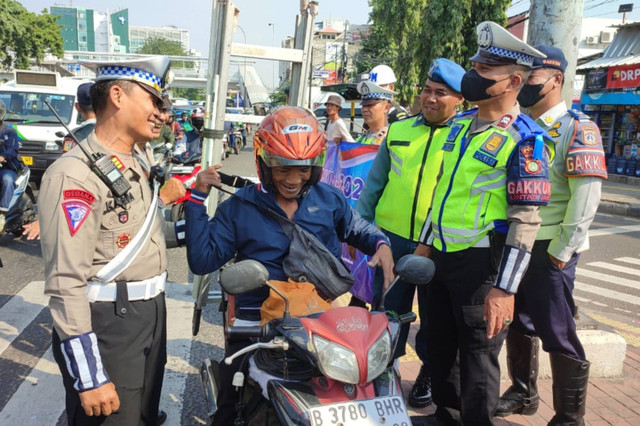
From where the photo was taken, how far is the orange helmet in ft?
7.74

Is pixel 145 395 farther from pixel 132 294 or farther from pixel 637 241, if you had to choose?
pixel 637 241

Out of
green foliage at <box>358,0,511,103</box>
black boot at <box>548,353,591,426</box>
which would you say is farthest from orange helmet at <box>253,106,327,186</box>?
green foliage at <box>358,0,511,103</box>

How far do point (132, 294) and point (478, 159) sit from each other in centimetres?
173

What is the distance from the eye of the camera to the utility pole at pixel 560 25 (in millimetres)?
4211

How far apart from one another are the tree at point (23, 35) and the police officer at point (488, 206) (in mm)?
34538

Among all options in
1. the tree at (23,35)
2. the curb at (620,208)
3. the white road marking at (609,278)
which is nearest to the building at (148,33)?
the tree at (23,35)

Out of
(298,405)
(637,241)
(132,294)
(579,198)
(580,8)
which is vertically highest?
(580,8)

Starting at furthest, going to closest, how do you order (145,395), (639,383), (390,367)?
(639,383), (145,395), (390,367)

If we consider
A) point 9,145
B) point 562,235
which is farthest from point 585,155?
point 9,145

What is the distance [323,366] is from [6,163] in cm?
683

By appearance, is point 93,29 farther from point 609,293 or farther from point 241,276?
point 241,276

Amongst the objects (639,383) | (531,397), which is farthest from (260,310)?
(639,383)

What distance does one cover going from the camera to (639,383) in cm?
409

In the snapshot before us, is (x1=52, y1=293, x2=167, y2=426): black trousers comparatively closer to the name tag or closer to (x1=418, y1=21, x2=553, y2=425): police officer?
(x1=418, y1=21, x2=553, y2=425): police officer
